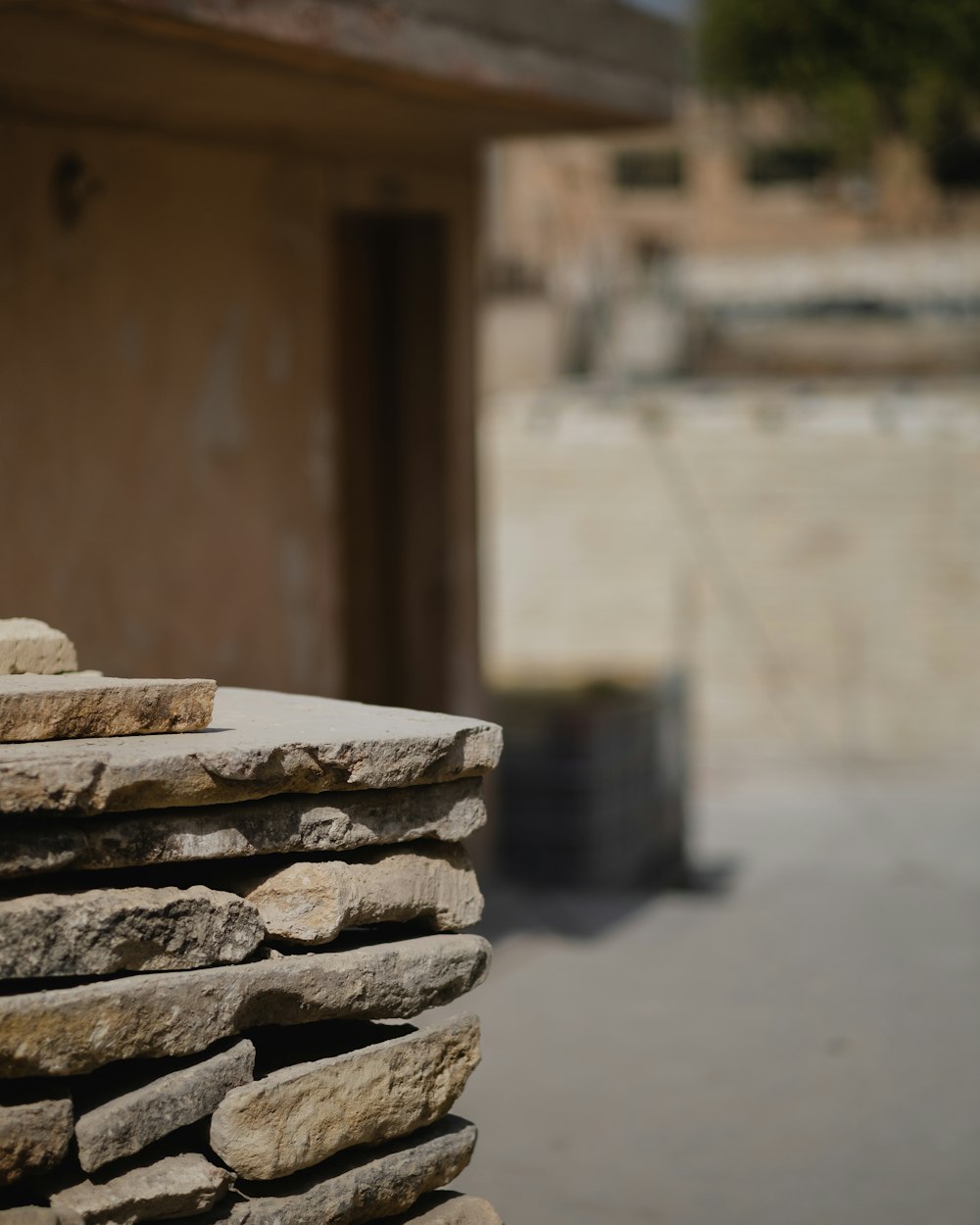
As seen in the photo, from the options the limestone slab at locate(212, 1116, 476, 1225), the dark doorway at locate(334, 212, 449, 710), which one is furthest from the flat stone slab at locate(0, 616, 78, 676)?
the dark doorway at locate(334, 212, 449, 710)

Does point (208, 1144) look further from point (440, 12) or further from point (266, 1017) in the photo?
point (440, 12)

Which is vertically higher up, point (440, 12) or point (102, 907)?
point (440, 12)

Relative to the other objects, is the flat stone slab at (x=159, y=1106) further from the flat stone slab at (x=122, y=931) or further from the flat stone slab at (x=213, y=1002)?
the flat stone slab at (x=122, y=931)

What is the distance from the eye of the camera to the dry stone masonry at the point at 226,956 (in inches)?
80.0

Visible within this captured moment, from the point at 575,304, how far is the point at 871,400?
800cm

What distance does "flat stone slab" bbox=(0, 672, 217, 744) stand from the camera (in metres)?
2.15

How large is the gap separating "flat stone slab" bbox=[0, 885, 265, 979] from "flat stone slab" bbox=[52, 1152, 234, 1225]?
0.26 m

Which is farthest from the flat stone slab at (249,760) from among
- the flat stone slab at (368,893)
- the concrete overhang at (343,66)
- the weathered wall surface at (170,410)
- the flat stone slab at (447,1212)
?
the weathered wall surface at (170,410)

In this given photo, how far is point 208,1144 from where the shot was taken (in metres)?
2.19

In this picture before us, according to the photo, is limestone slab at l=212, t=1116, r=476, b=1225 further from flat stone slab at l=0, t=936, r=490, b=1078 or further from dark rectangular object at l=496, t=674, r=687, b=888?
dark rectangular object at l=496, t=674, r=687, b=888

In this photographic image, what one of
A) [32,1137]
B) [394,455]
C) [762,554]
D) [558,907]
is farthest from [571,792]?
[762,554]

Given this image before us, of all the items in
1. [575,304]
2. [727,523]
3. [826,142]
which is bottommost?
[727,523]

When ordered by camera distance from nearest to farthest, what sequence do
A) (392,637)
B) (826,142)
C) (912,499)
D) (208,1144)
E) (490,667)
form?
(208,1144) → (392,637) → (490,667) → (912,499) → (826,142)

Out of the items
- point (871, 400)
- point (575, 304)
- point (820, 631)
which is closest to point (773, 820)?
point (820, 631)
